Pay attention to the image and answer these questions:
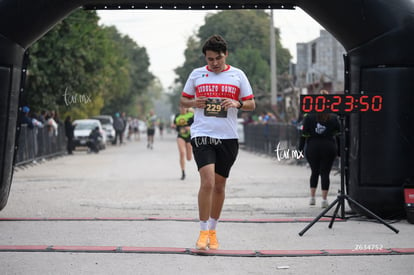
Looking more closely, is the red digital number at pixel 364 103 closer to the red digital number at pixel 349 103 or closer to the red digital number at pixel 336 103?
the red digital number at pixel 349 103

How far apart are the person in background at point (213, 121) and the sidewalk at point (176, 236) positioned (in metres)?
0.43

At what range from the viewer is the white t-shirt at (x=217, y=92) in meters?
7.49

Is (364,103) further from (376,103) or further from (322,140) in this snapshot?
(322,140)

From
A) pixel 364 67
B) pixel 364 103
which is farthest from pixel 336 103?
pixel 364 67

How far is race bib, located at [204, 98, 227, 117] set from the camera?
24.4 ft

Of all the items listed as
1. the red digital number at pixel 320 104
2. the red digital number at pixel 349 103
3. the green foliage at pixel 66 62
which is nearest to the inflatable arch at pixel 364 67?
the red digital number at pixel 349 103

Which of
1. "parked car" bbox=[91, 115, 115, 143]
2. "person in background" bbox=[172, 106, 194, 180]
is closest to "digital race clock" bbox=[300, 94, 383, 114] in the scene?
"person in background" bbox=[172, 106, 194, 180]

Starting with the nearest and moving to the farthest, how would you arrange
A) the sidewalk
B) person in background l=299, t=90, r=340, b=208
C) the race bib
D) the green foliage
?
the sidewalk < the race bib < person in background l=299, t=90, r=340, b=208 < the green foliage

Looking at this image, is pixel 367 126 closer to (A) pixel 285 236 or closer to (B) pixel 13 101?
(A) pixel 285 236

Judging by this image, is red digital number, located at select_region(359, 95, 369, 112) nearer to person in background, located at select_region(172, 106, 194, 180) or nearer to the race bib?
Answer: the race bib

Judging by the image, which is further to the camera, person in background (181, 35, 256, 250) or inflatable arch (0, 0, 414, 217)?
inflatable arch (0, 0, 414, 217)

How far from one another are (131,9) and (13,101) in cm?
194

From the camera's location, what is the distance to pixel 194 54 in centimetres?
4184

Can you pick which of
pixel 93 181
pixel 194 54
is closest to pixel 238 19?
pixel 194 54
